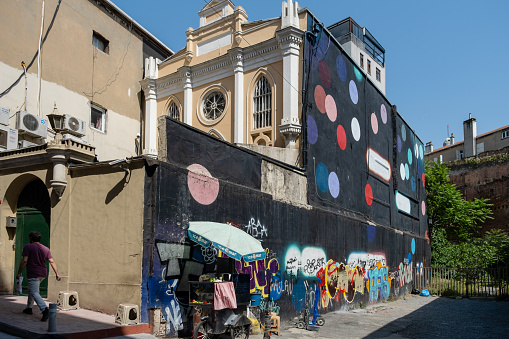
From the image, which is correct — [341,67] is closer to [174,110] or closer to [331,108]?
[331,108]

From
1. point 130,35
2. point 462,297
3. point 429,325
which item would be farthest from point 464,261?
point 130,35

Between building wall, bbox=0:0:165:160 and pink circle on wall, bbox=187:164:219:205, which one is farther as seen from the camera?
building wall, bbox=0:0:165:160

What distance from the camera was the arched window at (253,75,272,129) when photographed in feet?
58.7

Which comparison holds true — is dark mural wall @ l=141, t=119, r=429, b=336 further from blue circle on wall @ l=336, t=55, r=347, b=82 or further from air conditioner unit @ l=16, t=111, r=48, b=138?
air conditioner unit @ l=16, t=111, r=48, b=138

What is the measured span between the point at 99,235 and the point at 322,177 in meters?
9.50

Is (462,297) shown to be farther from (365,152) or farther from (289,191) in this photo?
(289,191)

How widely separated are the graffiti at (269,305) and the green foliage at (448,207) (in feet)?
87.2

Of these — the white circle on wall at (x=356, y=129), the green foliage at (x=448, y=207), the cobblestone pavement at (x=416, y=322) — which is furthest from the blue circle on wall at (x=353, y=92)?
the green foliage at (x=448, y=207)

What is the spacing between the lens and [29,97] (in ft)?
50.3

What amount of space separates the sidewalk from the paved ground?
2cm

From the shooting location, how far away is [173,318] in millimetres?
9312

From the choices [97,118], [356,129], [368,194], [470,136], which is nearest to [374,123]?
[356,129]

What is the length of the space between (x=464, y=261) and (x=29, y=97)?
2884 cm

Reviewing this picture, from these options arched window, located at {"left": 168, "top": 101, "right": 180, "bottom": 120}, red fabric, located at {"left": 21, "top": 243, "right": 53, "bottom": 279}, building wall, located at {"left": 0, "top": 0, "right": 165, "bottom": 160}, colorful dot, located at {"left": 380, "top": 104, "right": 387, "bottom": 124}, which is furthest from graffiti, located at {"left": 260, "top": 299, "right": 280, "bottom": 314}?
colorful dot, located at {"left": 380, "top": 104, "right": 387, "bottom": 124}
